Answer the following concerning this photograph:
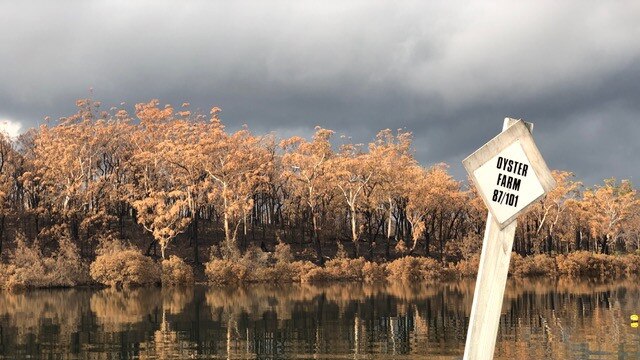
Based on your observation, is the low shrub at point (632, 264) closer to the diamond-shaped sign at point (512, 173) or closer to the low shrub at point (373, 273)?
the low shrub at point (373, 273)

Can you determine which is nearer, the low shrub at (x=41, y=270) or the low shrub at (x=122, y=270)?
the low shrub at (x=41, y=270)

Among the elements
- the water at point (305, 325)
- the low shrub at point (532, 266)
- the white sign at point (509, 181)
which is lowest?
the water at point (305, 325)

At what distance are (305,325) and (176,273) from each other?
35.0m

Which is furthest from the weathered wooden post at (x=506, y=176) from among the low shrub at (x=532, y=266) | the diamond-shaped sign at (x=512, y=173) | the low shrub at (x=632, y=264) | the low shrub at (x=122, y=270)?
the low shrub at (x=632, y=264)

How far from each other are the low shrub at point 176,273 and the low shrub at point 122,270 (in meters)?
1.67

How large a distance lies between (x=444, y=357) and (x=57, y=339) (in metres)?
18.7

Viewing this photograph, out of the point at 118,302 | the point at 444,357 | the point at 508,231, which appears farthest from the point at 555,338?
the point at 118,302

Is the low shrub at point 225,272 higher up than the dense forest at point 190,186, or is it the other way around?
the dense forest at point 190,186

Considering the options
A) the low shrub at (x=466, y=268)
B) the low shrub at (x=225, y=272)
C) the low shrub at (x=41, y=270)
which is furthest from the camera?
the low shrub at (x=466, y=268)

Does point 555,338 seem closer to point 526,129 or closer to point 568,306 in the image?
point 568,306

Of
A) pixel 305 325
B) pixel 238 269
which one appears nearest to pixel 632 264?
pixel 238 269

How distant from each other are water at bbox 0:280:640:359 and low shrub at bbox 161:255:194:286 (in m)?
8.59

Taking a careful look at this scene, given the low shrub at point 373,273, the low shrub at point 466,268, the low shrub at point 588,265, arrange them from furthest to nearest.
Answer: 1. the low shrub at point 588,265
2. the low shrub at point 466,268
3. the low shrub at point 373,273

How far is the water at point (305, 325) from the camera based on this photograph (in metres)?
28.3
